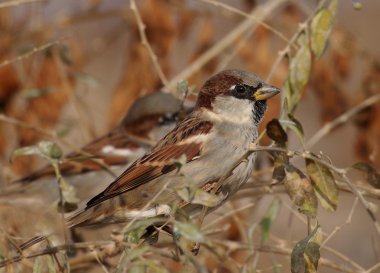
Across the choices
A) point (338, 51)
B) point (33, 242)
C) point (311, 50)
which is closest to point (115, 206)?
point (33, 242)

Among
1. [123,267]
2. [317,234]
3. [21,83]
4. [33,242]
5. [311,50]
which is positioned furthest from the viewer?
[21,83]

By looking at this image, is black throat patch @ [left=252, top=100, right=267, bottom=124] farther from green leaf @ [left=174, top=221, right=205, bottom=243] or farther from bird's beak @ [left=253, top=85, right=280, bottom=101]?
green leaf @ [left=174, top=221, right=205, bottom=243]

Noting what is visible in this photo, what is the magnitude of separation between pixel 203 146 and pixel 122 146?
1.49 metres

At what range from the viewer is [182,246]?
205cm

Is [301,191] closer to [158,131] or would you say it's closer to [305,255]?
[305,255]

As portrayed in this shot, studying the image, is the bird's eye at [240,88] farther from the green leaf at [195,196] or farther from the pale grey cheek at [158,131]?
the pale grey cheek at [158,131]

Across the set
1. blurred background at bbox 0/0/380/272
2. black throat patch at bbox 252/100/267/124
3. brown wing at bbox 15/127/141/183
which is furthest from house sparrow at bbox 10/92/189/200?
black throat patch at bbox 252/100/267/124

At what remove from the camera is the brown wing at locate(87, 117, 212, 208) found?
3.08 m

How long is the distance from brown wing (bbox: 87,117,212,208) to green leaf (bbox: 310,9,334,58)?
1.60ft

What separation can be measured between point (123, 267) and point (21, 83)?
2.94 metres

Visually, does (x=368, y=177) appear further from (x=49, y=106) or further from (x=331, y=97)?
(x=49, y=106)

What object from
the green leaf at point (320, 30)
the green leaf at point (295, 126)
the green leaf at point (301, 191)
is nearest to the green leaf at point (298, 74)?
the green leaf at point (320, 30)

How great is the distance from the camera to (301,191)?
2.30 meters

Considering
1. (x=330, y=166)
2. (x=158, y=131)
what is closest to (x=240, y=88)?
(x=330, y=166)
